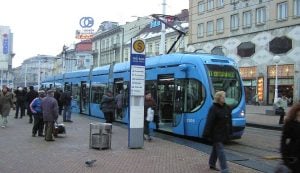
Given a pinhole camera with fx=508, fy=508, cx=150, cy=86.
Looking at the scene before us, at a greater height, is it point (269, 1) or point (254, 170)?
point (269, 1)

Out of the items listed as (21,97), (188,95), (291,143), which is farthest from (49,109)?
(21,97)

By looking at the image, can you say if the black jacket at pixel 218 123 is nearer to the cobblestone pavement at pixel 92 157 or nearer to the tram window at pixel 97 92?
the cobblestone pavement at pixel 92 157

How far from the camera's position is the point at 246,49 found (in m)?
55.3

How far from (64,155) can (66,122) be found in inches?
442

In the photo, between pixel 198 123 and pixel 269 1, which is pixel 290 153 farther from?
pixel 269 1

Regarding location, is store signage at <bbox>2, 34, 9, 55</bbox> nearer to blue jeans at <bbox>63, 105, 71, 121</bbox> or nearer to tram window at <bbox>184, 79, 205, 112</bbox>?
blue jeans at <bbox>63, 105, 71, 121</bbox>

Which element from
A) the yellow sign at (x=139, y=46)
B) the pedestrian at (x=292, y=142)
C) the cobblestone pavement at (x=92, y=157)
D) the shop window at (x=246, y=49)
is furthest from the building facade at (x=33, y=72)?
the pedestrian at (x=292, y=142)

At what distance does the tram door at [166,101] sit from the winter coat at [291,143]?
1158 cm

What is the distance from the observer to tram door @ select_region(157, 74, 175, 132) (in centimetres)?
1830

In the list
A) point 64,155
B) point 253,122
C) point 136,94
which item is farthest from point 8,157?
point 253,122

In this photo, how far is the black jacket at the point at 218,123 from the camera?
9.83 m

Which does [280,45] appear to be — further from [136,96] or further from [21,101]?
[136,96]

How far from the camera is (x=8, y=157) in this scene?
1189 centimetres

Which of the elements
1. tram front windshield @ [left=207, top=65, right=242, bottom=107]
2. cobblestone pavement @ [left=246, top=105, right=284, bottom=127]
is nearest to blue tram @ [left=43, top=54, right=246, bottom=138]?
tram front windshield @ [left=207, top=65, right=242, bottom=107]
